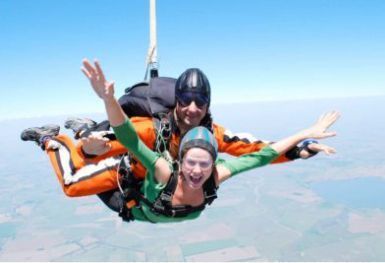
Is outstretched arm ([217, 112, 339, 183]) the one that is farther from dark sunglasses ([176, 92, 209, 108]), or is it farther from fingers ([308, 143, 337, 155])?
dark sunglasses ([176, 92, 209, 108])

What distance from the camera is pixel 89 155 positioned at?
2898 millimetres

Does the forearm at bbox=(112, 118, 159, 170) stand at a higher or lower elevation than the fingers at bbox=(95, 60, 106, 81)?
lower

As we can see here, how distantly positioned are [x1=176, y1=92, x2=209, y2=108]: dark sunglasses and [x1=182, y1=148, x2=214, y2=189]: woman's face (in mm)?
447

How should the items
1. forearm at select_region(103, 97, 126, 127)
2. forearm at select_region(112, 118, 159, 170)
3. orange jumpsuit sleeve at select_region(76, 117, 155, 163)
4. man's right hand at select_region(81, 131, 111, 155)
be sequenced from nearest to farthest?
forearm at select_region(103, 97, 126, 127) < forearm at select_region(112, 118, 159, 170) < man's right hand at select_region(81, 131, 111, 155) < orange jumpsuit sleeve at select_region(76, 117, 155, 163)

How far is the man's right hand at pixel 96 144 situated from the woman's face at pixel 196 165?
0.58 m

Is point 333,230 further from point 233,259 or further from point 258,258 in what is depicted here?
point 233,259

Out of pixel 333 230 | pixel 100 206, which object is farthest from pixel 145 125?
pixel 100 206

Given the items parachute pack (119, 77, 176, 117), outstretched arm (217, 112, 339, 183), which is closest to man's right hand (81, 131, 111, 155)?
parachute pack (119, 77, 176, 117)

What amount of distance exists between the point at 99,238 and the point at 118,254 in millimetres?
10683

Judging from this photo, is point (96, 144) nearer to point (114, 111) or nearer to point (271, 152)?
point (114, 111)

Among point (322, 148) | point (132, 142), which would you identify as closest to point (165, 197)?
point (132, 142)

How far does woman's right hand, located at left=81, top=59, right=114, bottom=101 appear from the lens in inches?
79.9

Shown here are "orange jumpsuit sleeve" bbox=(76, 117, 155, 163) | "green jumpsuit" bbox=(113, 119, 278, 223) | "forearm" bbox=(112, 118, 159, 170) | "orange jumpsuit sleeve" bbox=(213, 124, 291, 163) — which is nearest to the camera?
"forearm" bbox=(112, 118, 159, 170)

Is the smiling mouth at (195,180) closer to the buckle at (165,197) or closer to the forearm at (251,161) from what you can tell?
the buckle at (165,197)
